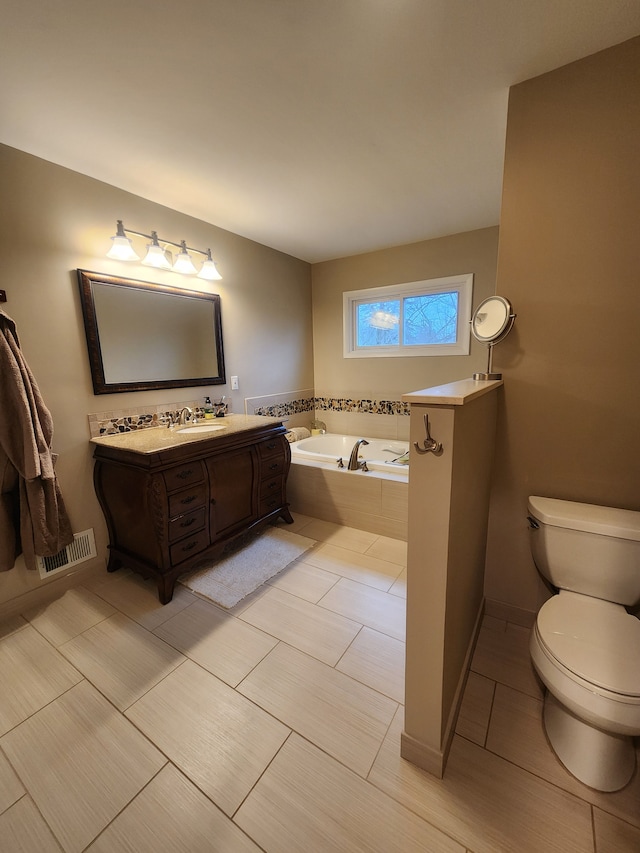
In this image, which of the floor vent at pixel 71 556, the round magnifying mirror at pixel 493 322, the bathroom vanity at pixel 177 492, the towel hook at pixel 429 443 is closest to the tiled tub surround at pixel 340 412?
the bathroom vanity at pixel 177 492

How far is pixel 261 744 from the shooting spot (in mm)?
1125

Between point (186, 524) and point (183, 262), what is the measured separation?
1.71 metres

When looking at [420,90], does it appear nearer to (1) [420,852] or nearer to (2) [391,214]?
(2) [391,214]

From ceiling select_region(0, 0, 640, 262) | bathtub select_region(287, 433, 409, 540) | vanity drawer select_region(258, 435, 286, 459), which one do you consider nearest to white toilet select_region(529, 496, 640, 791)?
bathtub select_region(287, 433, 409, 540)

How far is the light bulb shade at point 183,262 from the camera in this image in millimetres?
2221

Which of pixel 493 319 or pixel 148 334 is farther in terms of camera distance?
pixel 148 334

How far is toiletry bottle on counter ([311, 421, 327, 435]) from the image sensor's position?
145 inches

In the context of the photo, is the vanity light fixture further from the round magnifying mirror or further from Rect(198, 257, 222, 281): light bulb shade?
the round magnifying mirror

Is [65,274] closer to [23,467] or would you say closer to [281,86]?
[23,467]

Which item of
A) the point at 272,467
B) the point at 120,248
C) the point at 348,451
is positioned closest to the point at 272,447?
the point at 272,467

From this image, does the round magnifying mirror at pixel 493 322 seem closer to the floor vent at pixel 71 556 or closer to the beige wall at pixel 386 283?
the beige wall at pixel 386 283

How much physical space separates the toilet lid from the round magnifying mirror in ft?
3.05

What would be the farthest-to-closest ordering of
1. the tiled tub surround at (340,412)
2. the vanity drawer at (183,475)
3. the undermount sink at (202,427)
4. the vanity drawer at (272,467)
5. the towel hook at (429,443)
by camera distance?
the tiled tub surround at (340,412) → the vanity drawer at (272,467) → the undermount sink at (202,427) → the vanity drawer at (183,475) → the towel hook at (429,443)

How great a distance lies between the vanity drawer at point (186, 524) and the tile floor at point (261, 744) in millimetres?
390
